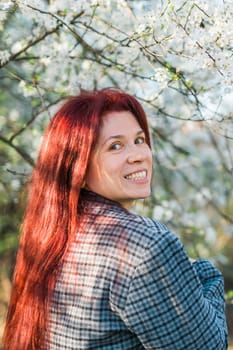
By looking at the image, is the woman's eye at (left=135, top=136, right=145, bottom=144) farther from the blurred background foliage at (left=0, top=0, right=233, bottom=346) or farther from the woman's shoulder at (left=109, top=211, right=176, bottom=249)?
the blurred background foliage at (left=0, top=0, right=233, bottom=346)

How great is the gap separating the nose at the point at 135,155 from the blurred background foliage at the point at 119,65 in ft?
1.62

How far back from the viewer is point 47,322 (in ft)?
5.79

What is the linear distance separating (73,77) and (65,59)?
0.52 ft

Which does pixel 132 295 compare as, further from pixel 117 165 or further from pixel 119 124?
pixel 119 124

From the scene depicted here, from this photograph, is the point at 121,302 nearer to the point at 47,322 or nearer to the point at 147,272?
the point at 147,272

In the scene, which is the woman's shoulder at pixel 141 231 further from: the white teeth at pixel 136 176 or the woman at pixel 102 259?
the white teeth at pixel 136 176

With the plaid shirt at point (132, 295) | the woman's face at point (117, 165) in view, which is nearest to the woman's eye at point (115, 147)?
the woman's face at point (117, 165)

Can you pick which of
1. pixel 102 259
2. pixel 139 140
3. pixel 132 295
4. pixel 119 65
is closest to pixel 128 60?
pixel 119 65

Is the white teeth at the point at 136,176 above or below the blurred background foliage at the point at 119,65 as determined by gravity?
below

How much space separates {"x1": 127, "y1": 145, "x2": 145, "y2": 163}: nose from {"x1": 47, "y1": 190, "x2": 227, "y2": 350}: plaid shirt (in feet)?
0.60

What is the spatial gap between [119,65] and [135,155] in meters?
1.19

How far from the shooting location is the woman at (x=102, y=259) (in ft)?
5.16

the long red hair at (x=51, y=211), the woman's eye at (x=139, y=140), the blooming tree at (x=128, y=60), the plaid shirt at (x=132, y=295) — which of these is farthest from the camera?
the blooming tree at (x=128, y=60)

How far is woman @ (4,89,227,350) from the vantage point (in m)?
1.57
